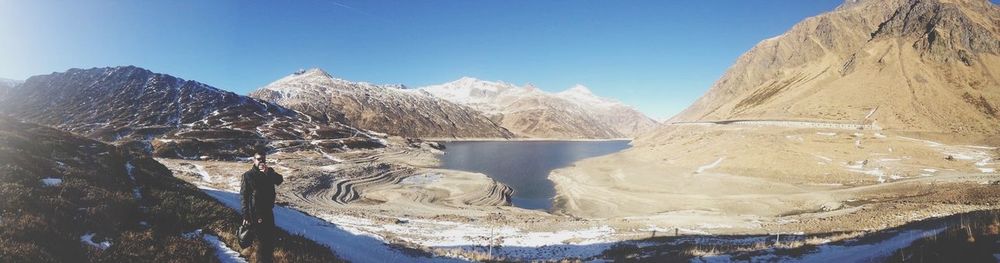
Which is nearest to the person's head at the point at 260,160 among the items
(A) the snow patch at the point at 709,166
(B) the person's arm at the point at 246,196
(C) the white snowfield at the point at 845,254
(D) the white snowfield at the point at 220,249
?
(B) the person's arm at the point at 246,196

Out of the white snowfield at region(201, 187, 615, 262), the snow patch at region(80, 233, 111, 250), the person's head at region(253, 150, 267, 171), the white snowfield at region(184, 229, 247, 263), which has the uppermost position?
the person's head at region(253, 150, 267, 171)

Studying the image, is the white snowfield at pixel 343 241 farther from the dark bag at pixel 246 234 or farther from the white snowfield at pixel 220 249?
the dark bag at pixel 246 234

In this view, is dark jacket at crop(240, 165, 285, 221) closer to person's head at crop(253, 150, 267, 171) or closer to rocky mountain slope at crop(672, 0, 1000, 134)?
person's head at crop(253, 150, 267, 171)

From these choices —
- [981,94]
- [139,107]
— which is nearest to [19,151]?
[981,94]

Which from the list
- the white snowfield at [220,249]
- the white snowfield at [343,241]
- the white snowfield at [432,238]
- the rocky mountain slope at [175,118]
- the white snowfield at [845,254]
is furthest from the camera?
the rocky mountain slope at [175,118]

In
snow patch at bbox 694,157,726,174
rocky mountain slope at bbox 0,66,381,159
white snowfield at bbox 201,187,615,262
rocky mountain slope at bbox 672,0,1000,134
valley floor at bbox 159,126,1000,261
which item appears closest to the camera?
white snowfield at bbox 201,187,615,262

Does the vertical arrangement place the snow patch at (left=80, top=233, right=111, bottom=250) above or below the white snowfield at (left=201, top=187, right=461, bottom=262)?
above

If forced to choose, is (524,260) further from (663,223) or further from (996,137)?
(996,137)

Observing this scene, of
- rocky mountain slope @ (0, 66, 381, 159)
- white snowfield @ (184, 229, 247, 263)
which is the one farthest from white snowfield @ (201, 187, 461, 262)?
rocky mountain slope @ (0, 66, 381, 159)
